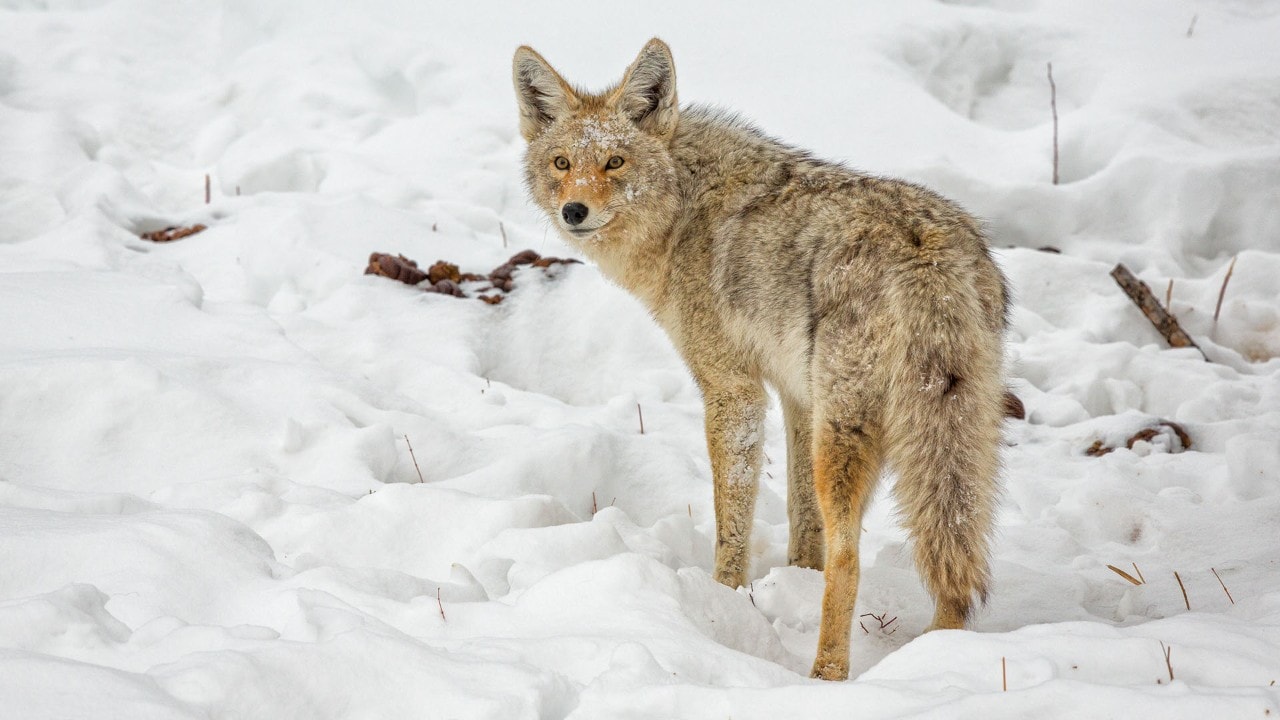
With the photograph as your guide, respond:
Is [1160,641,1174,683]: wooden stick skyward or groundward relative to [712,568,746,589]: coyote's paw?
skyward

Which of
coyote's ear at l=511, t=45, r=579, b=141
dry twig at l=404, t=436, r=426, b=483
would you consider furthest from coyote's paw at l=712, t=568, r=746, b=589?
coyote's ear at l=511, t=45, r=579, b=141

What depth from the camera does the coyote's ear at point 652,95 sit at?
15.1 feet

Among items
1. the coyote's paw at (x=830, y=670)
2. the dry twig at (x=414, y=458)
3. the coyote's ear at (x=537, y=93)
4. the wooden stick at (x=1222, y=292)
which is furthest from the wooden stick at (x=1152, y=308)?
the dry twig at (x=414, y=458)

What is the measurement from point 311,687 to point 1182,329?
6265 millimetres

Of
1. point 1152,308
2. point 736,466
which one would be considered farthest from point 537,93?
point 1152,308

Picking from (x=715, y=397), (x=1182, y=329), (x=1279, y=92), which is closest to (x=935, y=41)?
(x=1279, y=92)

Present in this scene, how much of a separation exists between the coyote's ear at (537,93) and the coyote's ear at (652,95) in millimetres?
288

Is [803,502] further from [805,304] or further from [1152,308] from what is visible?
[1152,308]

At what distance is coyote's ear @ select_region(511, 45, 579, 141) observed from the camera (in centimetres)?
479

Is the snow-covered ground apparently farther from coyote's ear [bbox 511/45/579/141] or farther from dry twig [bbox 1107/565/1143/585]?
coyote's ear [bbox 511/45/579/141]

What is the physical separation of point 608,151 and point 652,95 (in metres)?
0.43

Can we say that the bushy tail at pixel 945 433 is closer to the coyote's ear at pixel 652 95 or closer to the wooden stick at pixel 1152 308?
the coyote's ear at pixel 652 95

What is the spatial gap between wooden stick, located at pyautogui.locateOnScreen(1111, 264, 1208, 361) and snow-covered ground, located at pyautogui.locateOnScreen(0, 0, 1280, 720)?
0.45 feet

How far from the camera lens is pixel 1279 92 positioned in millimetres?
8609
